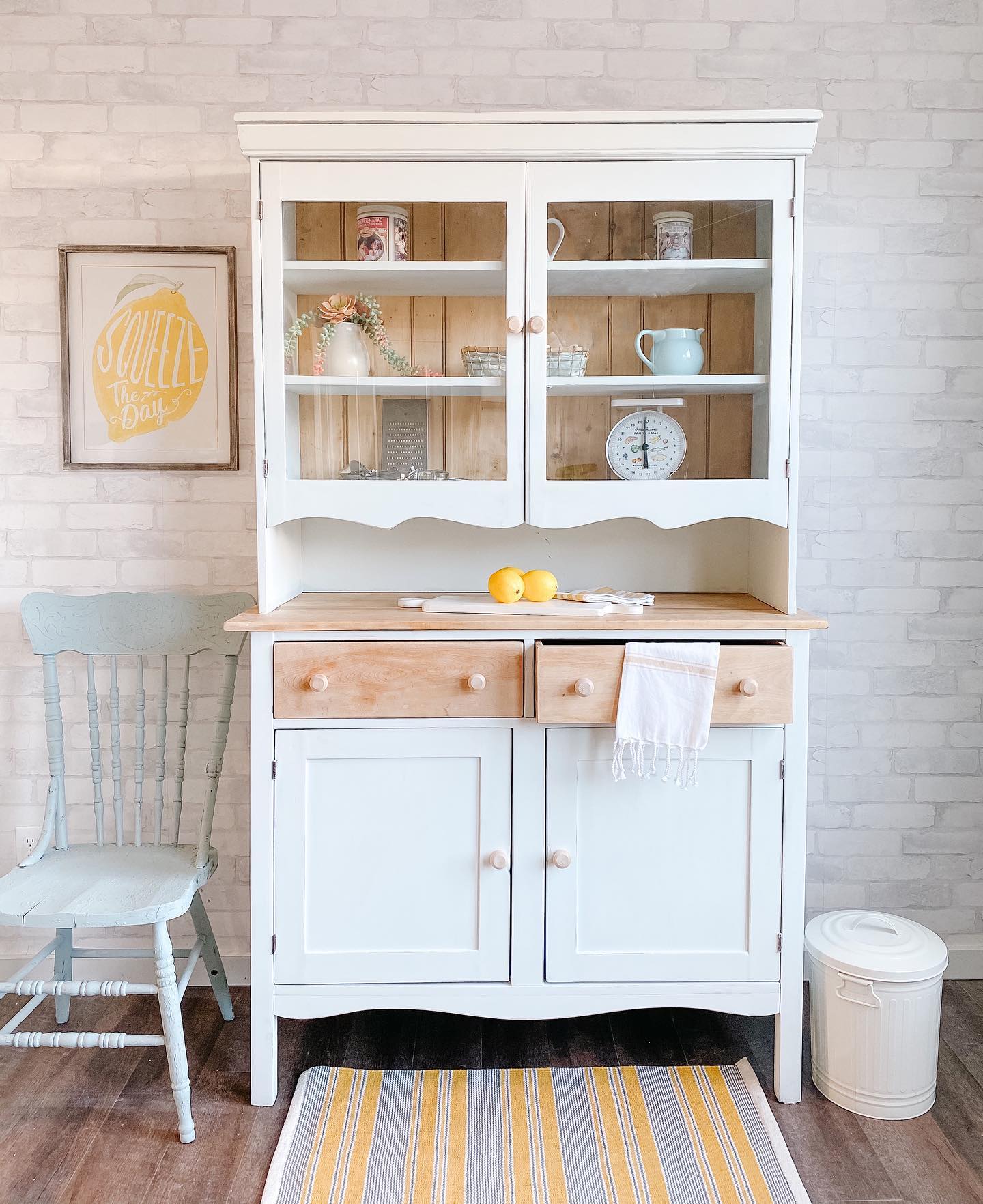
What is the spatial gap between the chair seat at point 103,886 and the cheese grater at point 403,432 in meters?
0.97

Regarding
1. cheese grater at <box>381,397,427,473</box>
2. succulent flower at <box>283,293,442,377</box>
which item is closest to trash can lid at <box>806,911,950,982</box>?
cheese grater at <box>381,397,427,473</box>

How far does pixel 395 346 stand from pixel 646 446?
1.92 ft

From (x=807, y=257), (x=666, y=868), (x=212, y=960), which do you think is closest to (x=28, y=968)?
(x=212, y=960)

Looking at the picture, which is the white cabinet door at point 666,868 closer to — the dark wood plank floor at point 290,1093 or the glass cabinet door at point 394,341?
the dark wood plank floor at point 290,1093

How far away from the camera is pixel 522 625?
187 cm

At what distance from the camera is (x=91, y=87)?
2.24 m

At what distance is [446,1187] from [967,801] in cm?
160

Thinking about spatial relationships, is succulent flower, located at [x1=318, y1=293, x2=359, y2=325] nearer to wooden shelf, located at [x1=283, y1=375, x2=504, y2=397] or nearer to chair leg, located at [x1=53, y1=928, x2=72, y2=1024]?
wooden shelf, located at [x1=283, y1=375, x2=504, y2=397]

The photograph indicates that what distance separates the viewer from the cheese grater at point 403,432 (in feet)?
6.53

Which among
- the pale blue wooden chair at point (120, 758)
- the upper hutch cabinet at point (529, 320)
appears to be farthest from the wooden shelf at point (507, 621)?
the pale blue wooden chair at point (120, 758)

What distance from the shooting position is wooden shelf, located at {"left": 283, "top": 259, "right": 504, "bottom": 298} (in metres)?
1.95

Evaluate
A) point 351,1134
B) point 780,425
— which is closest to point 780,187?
point 780,425

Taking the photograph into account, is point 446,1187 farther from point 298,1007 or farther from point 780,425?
point 780,425

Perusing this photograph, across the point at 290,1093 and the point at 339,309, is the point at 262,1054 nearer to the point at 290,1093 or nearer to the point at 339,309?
the point at 290,1093
